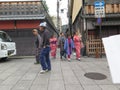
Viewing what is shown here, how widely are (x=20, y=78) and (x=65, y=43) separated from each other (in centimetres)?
617

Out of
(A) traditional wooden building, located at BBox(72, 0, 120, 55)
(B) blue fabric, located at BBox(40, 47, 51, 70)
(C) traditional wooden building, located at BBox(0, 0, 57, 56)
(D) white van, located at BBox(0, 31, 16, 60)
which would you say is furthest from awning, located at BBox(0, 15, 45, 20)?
(B) blue fabric, located at BBox(40, 47, 51, 70)

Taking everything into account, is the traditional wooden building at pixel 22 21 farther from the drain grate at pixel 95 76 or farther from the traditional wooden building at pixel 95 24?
the drain grate at pixel 95 76

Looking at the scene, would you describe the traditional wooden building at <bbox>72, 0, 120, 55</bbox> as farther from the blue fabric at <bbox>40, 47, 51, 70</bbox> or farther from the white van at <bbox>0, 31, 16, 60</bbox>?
the blue fabric at <bbox>40, 47, 51, 70</bbox>

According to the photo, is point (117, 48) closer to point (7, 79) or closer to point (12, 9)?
point (7, 79)

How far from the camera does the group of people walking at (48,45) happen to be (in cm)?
920

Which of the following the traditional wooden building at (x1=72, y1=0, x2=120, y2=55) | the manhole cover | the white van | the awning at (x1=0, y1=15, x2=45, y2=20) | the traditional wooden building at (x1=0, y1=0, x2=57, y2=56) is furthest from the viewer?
the traditional wooden building at (x1=0, y1=0, x2=57, y2=56)

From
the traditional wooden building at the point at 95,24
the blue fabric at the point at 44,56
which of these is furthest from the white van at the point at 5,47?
the traditional wooden building at the point at 95,24

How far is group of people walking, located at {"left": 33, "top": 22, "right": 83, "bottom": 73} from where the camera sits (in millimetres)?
9199

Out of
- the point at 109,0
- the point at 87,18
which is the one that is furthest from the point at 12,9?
the point at 109,0

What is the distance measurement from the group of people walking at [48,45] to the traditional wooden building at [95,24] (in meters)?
1.22

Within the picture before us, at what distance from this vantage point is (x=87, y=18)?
16453mm

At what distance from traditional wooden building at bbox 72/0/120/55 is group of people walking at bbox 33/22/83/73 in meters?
1.22

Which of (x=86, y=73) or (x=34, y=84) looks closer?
(x=34, y=84)

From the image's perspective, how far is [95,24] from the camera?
16016 millimetres
